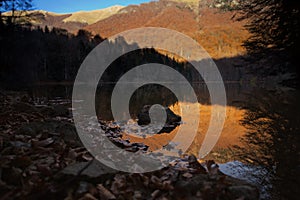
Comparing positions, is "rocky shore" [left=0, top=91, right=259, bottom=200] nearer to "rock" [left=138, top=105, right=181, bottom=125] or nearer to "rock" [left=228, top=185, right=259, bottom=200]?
"rock" [left=228, top=185, right=259, bottom=200]

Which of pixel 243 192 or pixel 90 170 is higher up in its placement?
pixel 90 170

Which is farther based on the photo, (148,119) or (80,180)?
(148,119)

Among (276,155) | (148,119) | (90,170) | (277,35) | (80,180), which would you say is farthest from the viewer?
(148,119)

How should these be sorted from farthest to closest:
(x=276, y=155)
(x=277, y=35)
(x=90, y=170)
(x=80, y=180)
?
(x=277, y=35)
(x=276, y=155)
(x=90, y=170)
(x=80, y=180)

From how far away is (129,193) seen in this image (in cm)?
423

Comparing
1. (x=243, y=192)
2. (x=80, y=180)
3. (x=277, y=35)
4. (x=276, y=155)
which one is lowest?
(x=276, y=155)

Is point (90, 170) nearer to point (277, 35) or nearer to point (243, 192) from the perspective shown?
point (243, 192)

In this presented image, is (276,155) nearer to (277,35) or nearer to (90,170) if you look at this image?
(277,35)

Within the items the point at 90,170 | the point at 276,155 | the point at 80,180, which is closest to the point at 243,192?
the point at 90,170

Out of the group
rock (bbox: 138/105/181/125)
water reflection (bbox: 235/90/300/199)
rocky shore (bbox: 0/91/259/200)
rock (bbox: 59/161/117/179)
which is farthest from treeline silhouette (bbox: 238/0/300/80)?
rock (bbox: 59/161/117/179)

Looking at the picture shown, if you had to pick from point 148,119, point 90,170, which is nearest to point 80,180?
point 90,170

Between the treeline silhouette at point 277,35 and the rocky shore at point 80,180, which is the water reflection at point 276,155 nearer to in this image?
the rocky shore at point 80,180

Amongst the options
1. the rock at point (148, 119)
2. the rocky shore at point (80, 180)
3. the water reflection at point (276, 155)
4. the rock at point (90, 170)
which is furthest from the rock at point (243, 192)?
the rock at point (148, 119)

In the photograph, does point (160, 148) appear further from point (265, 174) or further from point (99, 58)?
point (99, 58)
